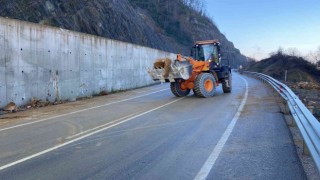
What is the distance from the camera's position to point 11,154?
322 inches

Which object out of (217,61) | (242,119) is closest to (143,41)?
(217,61)

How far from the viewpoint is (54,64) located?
65.1 ft

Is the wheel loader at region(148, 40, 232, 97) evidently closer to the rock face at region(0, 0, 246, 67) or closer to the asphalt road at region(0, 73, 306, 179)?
the rock face at region(0, 0, 246, 67)

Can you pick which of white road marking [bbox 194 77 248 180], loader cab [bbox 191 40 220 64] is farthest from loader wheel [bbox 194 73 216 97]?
white road marking [bbox 194 77 248 180]

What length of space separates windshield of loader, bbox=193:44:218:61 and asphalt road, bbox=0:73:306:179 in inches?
324

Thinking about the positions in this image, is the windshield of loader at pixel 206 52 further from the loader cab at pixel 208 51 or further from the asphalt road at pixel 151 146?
the asphalt road at pixel 151 146

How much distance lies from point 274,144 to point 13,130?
700 cm

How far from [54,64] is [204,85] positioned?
288 inches

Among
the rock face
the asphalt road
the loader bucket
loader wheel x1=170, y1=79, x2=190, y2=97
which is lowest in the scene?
the asphalt road

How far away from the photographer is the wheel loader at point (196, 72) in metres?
19.9

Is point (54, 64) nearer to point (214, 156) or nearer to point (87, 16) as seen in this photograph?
point (214, 156)

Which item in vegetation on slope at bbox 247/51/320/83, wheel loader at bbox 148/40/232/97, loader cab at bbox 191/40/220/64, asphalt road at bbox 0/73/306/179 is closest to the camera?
asphalt road at bbox 0/73/306/179

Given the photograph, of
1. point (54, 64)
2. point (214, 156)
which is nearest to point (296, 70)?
point (54, 64)

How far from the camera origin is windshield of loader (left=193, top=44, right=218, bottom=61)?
22.1 metres
